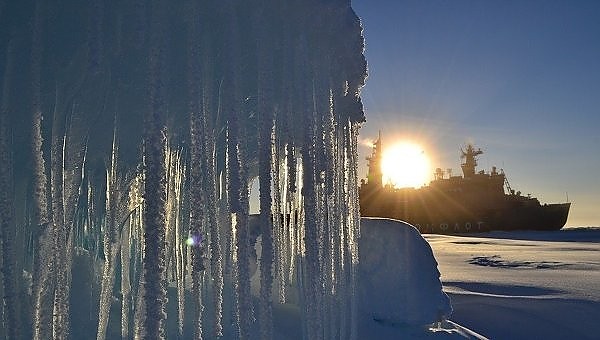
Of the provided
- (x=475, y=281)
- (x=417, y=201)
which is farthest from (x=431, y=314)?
(x=417, y=201)

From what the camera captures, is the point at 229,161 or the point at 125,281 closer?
the point at 229,161

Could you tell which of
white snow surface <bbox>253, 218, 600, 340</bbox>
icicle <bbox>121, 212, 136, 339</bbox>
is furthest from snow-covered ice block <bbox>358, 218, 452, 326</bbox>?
icicle <bbox>121, 212, 136, 339</bbox>

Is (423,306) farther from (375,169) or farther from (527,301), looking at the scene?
(375,169)

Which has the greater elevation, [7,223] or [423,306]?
[7,223]

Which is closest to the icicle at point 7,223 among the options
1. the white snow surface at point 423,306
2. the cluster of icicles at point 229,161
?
the cluster of icicles at point 229,161

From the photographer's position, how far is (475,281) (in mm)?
9883

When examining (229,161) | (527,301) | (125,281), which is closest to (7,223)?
(229,161)

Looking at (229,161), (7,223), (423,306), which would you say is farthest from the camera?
(423,306)

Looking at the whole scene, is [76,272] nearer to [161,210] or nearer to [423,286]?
[161,210]

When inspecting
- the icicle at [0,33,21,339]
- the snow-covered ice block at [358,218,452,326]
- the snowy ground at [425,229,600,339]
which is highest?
the icicle at [0,33,21,339]

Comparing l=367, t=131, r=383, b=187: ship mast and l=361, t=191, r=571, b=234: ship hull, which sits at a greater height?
l=367, t=131, r=383, b=187: ship mast

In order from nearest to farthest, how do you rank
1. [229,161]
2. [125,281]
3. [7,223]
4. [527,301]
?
[7,223], [229,161], [125,281], [527,301]

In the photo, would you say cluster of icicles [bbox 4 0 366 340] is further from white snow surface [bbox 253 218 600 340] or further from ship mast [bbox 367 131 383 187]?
ship mast [bbox 367 131 383 187]

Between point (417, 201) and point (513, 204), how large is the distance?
7.58 m
